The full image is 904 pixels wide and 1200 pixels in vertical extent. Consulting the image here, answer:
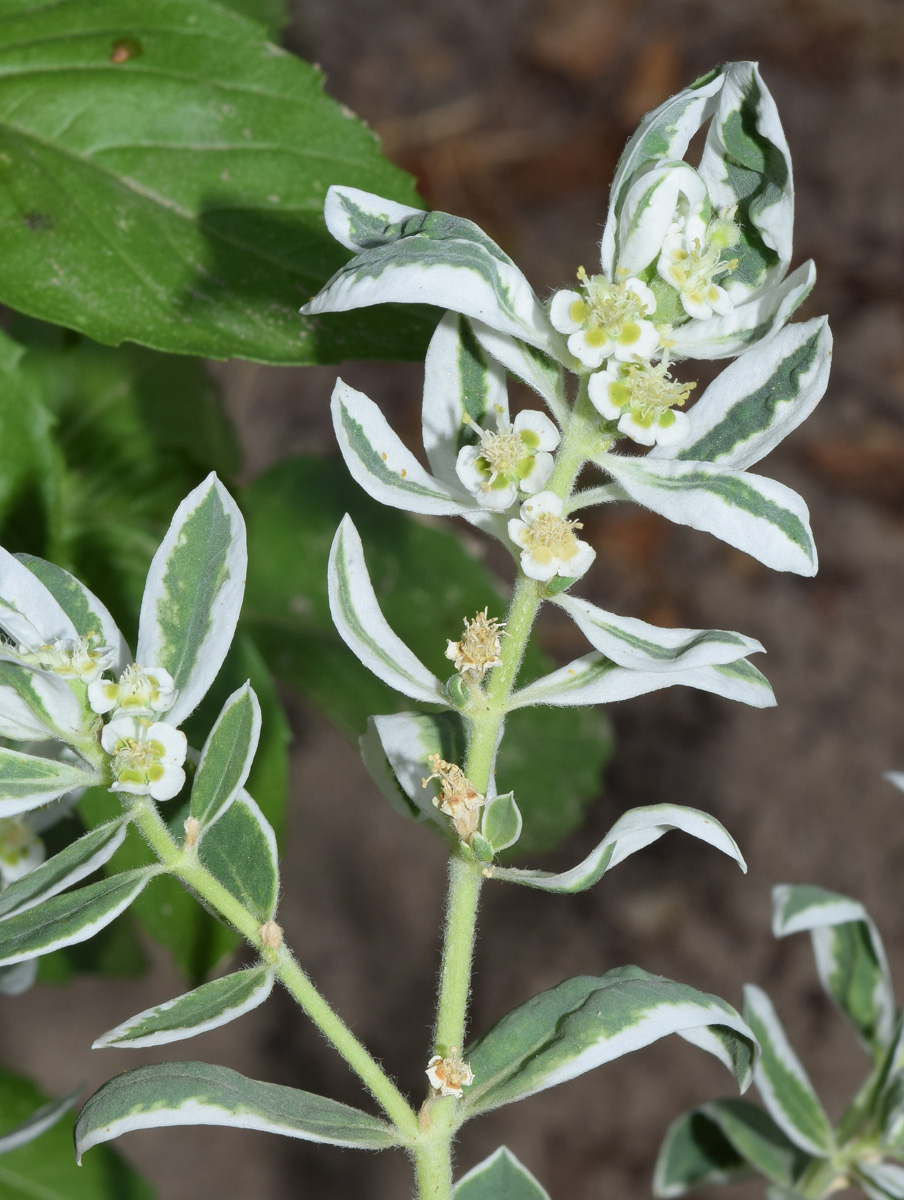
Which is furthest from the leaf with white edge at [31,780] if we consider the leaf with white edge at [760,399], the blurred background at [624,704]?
the blurred background at [624,704]

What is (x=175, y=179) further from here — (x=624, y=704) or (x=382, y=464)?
(x=624, y=704)

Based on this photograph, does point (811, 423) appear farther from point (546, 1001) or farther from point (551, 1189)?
point (546, 1001)

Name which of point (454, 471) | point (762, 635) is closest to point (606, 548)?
point (762, 635)

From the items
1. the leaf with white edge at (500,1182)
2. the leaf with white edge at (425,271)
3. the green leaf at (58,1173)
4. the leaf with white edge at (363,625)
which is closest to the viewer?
the leaf with white edge at (425,271)

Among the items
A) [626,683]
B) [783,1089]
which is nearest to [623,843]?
[626,683]

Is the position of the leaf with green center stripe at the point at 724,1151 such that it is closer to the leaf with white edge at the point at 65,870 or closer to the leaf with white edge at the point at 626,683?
the leaf with white edge at the point at 626,683

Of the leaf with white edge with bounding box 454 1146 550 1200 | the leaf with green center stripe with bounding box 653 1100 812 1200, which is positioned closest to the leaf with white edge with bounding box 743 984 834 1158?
the leaf with green center stripe with bounding box 653 1100 812 1200
